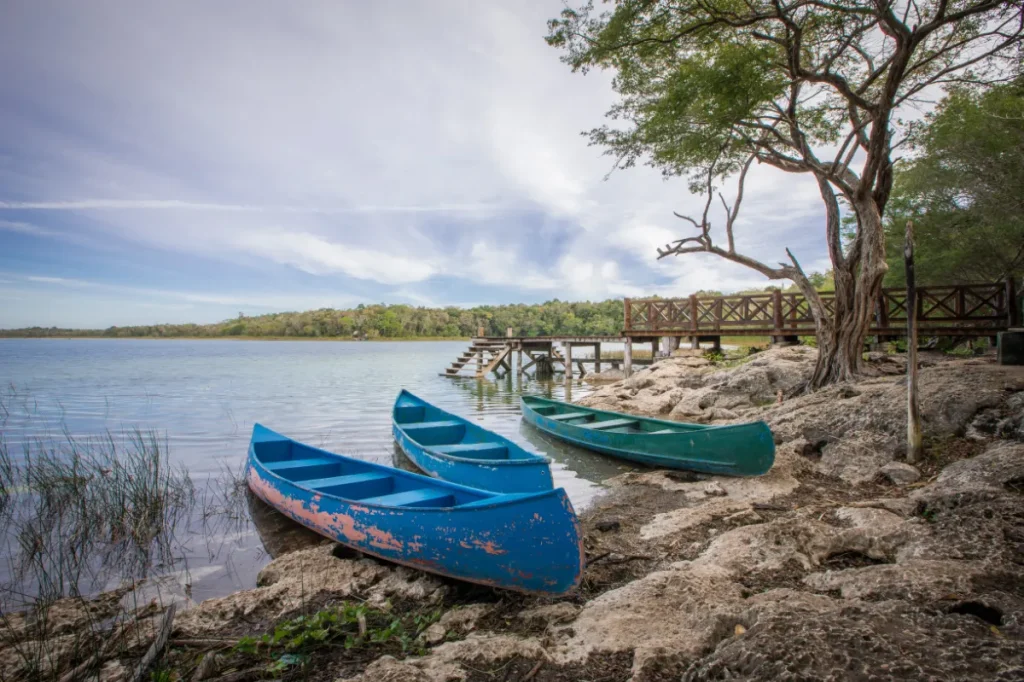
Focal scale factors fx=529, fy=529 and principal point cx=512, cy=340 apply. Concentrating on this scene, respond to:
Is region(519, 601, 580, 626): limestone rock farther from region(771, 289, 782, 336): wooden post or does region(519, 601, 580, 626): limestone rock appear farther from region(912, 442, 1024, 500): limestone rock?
region(771, 289, 782, 336): wooden post

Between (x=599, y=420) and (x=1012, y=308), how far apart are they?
1324cm

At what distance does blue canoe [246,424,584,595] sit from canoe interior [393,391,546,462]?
1.83 metres

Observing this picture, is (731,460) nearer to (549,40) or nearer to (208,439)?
(549,40)

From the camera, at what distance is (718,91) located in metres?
10.2

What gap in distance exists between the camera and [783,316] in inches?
730

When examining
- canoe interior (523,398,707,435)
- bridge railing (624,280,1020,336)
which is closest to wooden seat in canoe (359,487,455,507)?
canoe interior (523,398,707,435)

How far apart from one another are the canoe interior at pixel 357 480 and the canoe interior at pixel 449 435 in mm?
1361

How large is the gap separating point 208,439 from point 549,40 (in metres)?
11.5

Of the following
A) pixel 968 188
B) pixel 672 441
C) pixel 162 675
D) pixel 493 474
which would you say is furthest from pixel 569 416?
pixel 968 188

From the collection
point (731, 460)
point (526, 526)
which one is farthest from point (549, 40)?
point (526, 526)

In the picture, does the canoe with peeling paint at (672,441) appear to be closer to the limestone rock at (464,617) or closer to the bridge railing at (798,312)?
the limestone rock at (464,617)

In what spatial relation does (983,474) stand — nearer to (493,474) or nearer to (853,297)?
(493,474)

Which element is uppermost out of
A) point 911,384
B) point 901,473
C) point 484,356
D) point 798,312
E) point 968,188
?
point 968,188

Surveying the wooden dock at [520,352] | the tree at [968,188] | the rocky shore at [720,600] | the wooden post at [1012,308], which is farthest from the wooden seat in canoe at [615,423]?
the wooden dock at [520,352]
